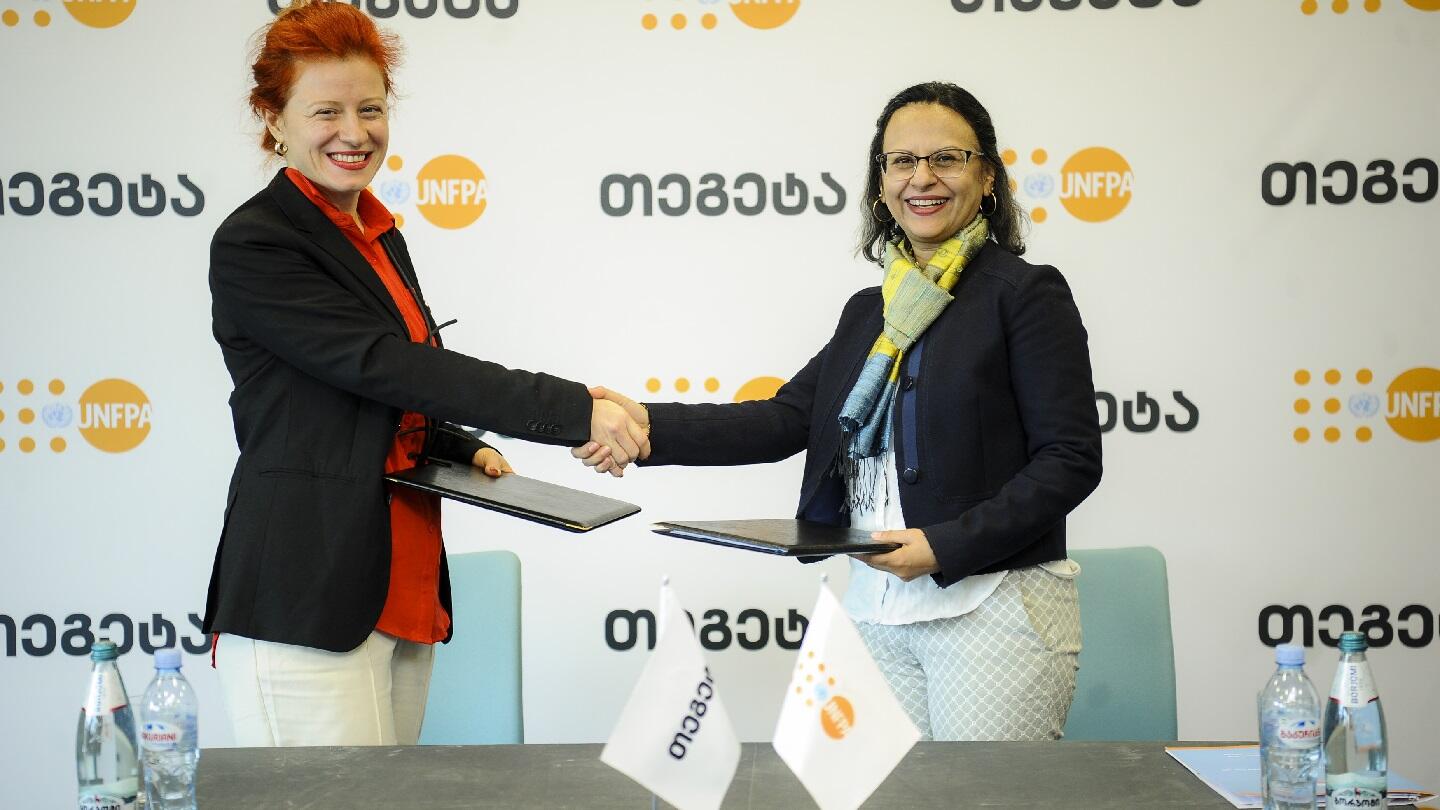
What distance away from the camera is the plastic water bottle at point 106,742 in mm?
1666

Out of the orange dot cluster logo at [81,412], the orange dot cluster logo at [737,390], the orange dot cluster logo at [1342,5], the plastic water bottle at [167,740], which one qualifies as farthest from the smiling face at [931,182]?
the orange dot cluster logo at [81,412]

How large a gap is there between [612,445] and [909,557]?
0.70 m

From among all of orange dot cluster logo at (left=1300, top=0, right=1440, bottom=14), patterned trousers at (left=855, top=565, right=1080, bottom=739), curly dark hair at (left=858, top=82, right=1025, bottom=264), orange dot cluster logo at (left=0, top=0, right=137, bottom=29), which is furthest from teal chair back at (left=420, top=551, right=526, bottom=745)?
orange dot cluster logo at (left=1300, top=0, right=1440, bottom=14)

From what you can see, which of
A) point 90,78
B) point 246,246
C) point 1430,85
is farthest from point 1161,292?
point 90,78

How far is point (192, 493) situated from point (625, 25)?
176cm

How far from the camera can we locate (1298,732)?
1.64m

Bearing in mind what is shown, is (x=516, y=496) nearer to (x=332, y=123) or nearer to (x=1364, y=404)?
(x=332, y=123)

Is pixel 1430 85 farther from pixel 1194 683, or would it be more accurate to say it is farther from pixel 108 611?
pixel 108 611

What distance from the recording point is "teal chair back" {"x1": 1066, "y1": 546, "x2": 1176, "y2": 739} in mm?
2879

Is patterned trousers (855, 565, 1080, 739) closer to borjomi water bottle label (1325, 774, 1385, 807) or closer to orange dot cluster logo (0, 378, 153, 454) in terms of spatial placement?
borjomi water bottle label (1325, 774, 1385, 807)

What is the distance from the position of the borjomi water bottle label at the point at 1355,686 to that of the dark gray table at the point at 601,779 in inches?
8.0

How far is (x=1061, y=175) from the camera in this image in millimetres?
3678

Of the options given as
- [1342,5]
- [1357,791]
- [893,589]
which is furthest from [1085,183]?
[1357,791]

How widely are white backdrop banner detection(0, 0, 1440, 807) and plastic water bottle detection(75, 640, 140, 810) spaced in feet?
6.76
